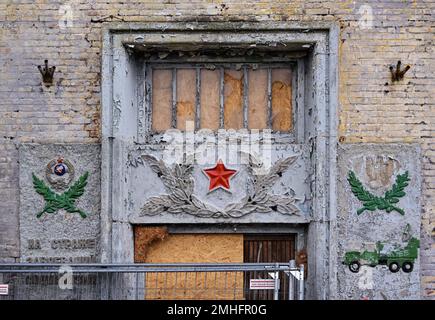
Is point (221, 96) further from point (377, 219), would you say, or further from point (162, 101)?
point (377, 219)

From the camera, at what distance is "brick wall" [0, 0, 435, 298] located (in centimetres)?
807

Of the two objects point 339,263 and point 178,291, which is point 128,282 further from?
point 339,263

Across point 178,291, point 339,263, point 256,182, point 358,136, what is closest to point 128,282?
point 178,291

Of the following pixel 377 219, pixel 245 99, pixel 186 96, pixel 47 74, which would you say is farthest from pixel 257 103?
pixel 47 74

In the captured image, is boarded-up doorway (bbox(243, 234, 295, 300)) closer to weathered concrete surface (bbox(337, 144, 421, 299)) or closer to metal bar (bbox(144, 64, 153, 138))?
weathered concrete surface (bbox(337, 144, 421, 299))

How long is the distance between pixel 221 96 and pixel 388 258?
8.90ft

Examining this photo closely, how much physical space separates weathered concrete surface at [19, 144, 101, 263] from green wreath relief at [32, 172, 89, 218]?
1.5 inches

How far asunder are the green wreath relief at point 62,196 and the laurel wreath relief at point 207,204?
80 cm

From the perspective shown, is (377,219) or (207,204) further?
(207,204)

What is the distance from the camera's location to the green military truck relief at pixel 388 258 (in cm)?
798

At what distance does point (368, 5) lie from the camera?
811 cm

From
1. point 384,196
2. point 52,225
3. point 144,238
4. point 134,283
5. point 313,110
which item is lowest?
point 134,283

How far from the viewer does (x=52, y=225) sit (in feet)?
26.5

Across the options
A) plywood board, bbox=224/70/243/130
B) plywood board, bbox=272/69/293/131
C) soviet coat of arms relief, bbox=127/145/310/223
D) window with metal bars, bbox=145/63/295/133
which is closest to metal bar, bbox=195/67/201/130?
window with metal bars, bbox=145/63/295/133
